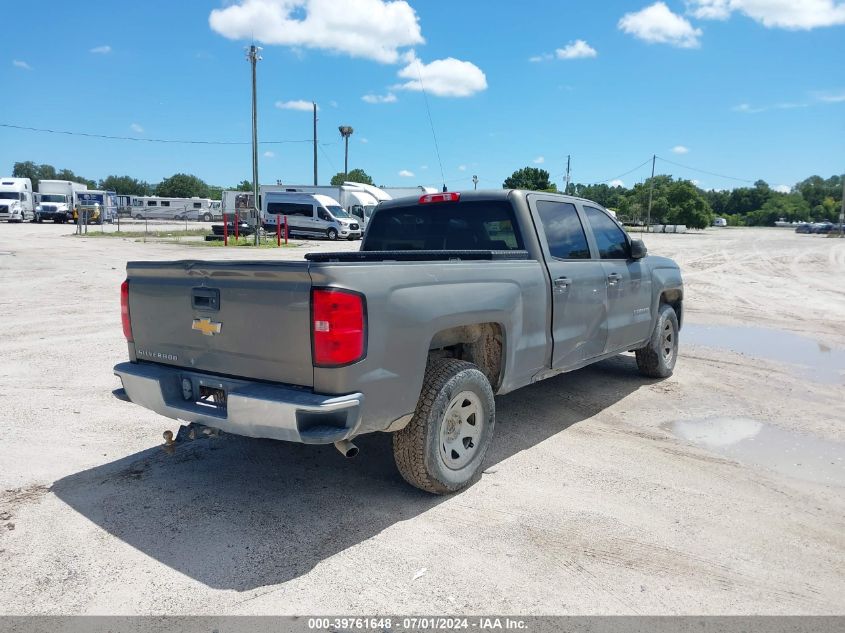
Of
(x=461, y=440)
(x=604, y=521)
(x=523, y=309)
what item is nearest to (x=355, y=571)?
(x=461, y=440)

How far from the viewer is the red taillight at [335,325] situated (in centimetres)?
315

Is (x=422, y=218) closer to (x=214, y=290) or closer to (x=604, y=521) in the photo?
(x=214, y=290)

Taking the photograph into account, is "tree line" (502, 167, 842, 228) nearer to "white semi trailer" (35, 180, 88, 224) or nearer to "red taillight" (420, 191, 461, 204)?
"white semi trailer" (35, 180, 88, 224)

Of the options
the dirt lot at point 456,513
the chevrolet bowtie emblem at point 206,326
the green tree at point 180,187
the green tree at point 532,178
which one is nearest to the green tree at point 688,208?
the green tree at point 532,178

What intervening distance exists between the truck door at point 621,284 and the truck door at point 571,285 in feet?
0.60

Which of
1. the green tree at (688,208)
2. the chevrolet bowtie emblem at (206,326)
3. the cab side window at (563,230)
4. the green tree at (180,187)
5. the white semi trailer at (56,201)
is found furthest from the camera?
the green tree at (180,187)

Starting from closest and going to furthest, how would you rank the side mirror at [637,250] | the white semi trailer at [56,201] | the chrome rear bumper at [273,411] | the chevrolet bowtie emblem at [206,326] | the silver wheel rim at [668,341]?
the chrome rear bumper at [273,411]
the chevrolet bowtie emblem at [206,326]
the side mirror at [637,250]
the silver wheel rim at [668,341]
the white semi trailer at [56,201]

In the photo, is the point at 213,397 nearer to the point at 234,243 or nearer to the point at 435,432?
the point at 435,432

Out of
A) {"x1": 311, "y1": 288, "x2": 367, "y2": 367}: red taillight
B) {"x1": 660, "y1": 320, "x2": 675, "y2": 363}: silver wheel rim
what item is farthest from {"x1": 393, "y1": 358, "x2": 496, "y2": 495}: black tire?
{"x1": 660, "y1": 320, "x2": 675, "y2": 363}: silver wheel rim

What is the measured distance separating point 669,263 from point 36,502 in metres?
6.41

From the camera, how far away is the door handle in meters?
4.81

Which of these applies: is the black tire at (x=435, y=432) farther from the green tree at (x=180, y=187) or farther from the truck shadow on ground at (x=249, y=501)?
the green tree at (x=180, y=187)

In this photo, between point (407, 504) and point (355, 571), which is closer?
point (355, 571)

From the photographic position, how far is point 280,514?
12.3 feet
